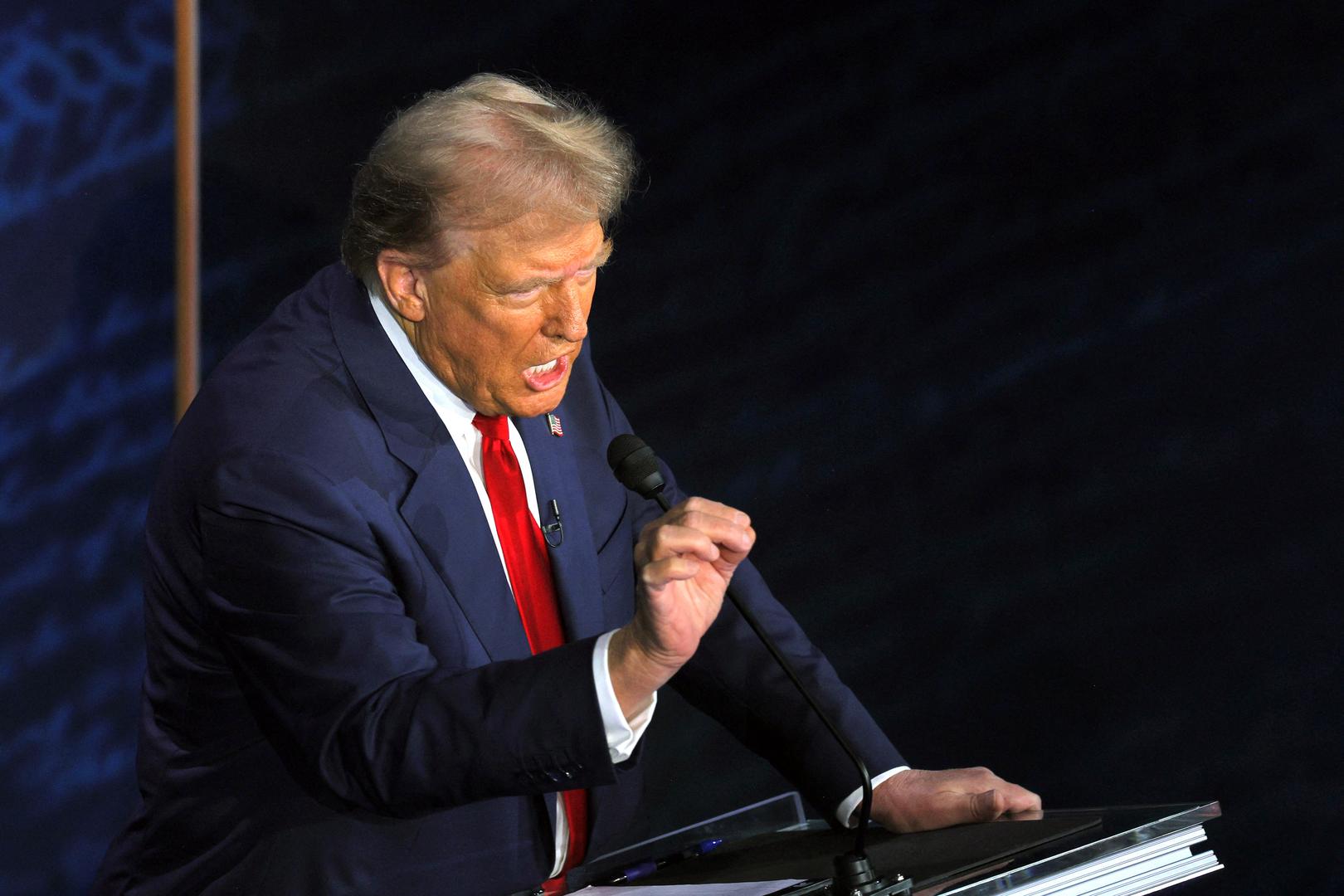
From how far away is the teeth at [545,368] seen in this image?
72.7 inches

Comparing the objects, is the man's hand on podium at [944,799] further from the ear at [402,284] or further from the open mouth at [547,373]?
the ear at [402,284]

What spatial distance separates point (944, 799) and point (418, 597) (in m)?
0.63

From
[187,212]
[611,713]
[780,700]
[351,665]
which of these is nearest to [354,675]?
[351,665]

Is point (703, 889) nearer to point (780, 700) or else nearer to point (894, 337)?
point (780, 700)

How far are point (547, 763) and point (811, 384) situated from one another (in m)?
1.87

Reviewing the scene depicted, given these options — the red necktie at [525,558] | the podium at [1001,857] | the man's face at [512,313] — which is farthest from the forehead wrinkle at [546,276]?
the podium at [1001,857]

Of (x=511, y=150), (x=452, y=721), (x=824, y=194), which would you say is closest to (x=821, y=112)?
(x=824, y=194)

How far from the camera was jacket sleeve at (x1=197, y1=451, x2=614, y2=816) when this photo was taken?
147 cm

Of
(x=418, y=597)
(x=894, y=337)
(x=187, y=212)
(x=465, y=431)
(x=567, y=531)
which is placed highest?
(x=187, y=212)

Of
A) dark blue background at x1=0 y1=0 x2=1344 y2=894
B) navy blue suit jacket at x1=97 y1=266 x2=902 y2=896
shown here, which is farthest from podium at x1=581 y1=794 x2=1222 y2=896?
dark blue background at x1=0 y1=0 x2=1344 y2=894

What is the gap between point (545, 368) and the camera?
6.11ft

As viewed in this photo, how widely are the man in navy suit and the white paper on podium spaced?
0.07 m

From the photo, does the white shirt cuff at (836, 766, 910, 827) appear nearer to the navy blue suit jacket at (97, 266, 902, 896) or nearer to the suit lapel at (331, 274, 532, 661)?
the navy blue suit jacket at (97, 266, 902, 896)

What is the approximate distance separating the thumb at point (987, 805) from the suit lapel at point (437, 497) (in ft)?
1.80
